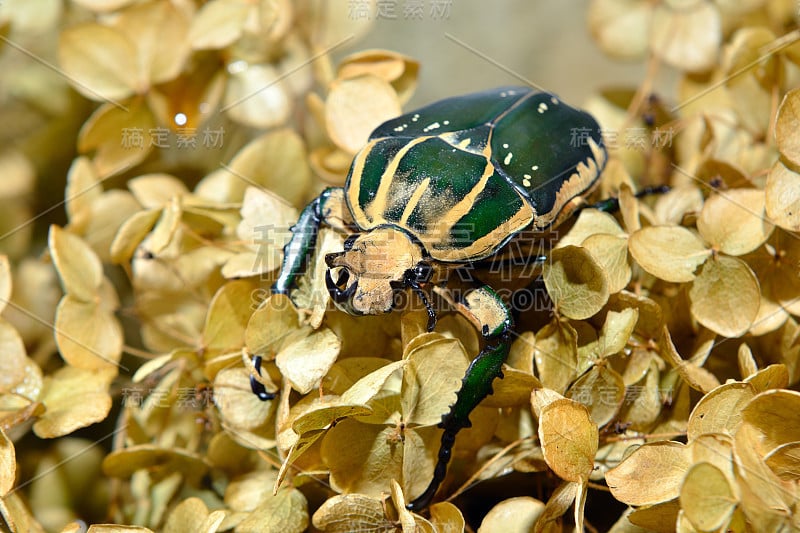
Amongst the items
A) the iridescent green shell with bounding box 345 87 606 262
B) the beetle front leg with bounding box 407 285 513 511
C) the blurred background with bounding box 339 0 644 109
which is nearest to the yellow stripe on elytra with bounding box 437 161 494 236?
the iridescent green shell with bounding box 345 87 606 262

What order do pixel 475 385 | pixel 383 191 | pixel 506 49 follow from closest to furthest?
pixel 475 385 → pixel 383 191 → pixel 506 49

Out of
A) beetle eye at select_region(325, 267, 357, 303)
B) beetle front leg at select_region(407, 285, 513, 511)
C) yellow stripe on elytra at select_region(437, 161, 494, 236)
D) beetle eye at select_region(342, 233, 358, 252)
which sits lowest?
beetle front leg at select_region(407, 285, 513, 511)

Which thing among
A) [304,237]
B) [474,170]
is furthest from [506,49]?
[304,237]

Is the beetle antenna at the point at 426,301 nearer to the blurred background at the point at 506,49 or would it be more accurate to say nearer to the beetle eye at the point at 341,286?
the beetle eye at the point at 341,286

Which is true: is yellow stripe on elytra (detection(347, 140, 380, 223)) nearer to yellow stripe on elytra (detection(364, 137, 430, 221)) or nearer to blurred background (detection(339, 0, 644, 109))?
yellow stripe on elytra (detection(364, 137, 430, 221))

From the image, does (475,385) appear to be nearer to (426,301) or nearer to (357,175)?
(426,301)

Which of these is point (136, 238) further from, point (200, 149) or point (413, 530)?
point (413, 530)
